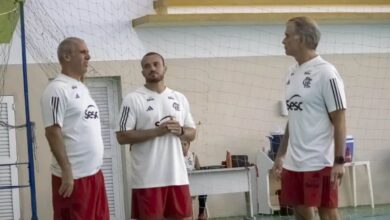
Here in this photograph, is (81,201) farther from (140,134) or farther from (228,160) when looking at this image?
(228,160)

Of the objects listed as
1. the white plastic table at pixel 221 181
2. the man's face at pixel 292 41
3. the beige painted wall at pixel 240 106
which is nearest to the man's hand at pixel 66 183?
the man's face at pixel 292 41

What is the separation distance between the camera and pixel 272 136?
9961 millimetres

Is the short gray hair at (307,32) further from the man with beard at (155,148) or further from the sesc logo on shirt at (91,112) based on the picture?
the sesc logo on shirt at (91,112)

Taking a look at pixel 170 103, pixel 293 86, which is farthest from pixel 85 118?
pixel 293 86

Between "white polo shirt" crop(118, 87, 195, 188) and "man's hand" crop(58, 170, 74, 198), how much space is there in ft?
Answer: 2.07

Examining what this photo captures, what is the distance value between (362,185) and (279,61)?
7.28 feet

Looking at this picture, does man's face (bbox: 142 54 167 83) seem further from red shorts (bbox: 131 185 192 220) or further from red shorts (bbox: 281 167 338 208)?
red shorts (bbox: 281 167 338 208)

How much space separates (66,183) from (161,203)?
0.76m

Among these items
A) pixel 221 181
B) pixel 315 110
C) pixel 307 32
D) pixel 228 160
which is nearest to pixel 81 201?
pixel 315 110

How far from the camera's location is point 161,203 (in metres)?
5.12

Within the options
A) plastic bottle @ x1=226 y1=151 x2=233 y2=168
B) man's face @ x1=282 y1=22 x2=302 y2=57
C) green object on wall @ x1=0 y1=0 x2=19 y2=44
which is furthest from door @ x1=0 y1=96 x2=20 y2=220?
A: man's face @ x1=282 y1=22 x2=302 y2=57

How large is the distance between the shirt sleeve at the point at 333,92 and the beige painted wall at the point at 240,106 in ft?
17.7

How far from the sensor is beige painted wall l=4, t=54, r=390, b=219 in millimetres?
9508

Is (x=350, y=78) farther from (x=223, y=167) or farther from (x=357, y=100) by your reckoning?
(x=223, y=167)
